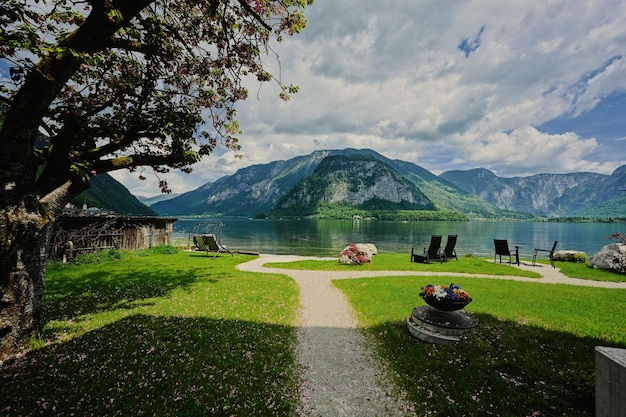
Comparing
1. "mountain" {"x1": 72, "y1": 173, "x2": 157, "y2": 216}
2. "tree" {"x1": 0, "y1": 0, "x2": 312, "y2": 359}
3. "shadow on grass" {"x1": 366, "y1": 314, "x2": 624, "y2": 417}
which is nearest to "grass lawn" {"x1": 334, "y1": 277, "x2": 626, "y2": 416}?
"shadow on grass" {"x1": 366, "y1": 314, "x2": 624, "y2": 417}

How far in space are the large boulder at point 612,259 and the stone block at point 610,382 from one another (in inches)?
790

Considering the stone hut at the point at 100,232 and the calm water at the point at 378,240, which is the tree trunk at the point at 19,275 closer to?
the stone hut at the point at 100,232

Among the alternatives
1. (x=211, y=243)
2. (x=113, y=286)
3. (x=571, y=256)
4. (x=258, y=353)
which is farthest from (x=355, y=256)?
(x=571, y=256)

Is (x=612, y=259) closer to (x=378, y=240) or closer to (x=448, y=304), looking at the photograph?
(x=448, y=304)

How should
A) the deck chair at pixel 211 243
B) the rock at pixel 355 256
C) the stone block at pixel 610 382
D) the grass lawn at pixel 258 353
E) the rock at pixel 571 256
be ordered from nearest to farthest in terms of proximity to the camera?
the stone block at pixel 610 382 → the grass lawn at pixel 258 353 → the rock at pixel 355 256 → the rock at pixel 571 256 → the deck chair at pixel 211 243

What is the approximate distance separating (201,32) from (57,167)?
5.90m

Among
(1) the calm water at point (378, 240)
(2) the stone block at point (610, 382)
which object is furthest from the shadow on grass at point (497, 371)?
(1) the calm water at point (378, 240)

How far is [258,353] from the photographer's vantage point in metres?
7.18

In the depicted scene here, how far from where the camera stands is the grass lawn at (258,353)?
16.8 feet

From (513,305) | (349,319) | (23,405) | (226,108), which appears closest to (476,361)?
(349,319)

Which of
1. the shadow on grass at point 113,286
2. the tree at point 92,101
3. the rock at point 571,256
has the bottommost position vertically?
the rock at point 571,256

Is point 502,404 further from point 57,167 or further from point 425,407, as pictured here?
point 57,167

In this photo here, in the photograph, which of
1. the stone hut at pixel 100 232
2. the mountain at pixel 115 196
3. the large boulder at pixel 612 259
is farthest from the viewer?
the mountain at pixel 115 196

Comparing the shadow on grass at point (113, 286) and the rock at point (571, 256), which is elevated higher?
the shadow on grass at point (113, 286)
